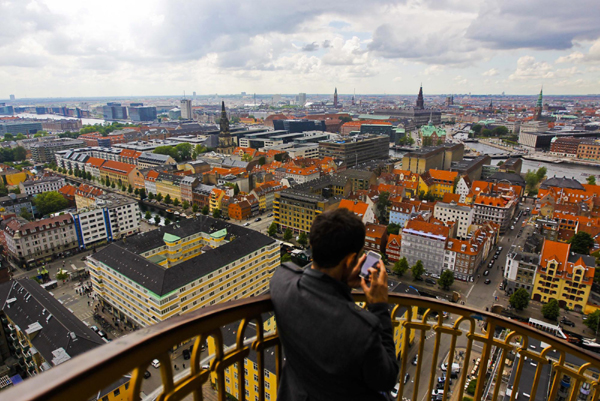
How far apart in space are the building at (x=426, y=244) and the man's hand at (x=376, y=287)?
1601 centimetres

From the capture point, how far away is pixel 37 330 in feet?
33.6

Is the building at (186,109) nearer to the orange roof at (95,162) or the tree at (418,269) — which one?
the orange roof at (95,162)

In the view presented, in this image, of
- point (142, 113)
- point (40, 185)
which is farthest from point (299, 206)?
point (142, 113)

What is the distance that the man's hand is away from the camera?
1.41 metres

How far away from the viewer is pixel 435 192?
28516 millimetres

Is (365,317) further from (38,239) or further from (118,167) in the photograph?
(118,167)

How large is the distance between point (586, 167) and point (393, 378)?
5383 centimetres

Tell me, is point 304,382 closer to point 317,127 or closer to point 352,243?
point 352,243

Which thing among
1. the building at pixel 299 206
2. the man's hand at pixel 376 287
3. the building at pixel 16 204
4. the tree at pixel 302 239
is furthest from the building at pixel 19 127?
the man's hand at pixel 376 287

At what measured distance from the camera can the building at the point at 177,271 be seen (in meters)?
11.7

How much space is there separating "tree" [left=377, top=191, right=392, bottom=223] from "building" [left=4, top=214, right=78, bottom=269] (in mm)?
17227

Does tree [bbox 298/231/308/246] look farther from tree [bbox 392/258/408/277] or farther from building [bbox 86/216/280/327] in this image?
tree [bbox 392/258/408/277]

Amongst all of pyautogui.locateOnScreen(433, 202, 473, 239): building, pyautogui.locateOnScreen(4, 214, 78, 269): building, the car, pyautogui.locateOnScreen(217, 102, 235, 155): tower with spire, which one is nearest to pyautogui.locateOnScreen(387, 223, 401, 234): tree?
pyautogui.locateOnScreen(433, 202, 473, 239): building

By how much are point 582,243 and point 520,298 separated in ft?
19.9
